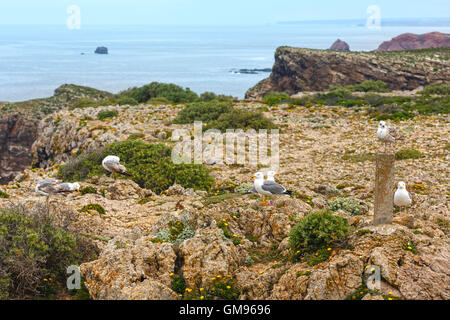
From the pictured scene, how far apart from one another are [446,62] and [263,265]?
148ft

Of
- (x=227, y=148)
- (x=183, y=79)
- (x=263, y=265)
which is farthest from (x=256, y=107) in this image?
(x=183, y=79)

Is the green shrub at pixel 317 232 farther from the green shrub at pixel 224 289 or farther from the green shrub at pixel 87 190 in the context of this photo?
the green shrub at pixel 87 190

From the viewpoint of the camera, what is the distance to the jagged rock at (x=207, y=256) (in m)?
6.84

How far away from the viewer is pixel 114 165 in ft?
41.2

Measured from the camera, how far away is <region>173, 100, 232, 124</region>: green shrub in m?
20.9

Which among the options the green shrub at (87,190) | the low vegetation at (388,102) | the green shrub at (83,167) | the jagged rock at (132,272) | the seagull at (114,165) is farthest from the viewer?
the low vegetation at (388,102)

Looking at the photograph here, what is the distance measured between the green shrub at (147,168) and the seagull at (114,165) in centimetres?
34

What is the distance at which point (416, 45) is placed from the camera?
431 ft

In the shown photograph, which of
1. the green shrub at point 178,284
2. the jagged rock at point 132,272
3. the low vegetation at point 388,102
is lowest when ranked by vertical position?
the green shrub at point 178,284

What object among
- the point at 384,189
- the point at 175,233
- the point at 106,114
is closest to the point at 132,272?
the point at 175,233

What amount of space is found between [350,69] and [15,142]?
1292 inches

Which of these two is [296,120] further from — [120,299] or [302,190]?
[120,299]

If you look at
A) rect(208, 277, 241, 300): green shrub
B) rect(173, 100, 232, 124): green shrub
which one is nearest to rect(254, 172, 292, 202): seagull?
rect(208, 277, 241, 300): green shrub

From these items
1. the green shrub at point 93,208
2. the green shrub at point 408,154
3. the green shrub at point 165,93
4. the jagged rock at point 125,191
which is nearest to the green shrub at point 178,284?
the green shrub at point 93,208
